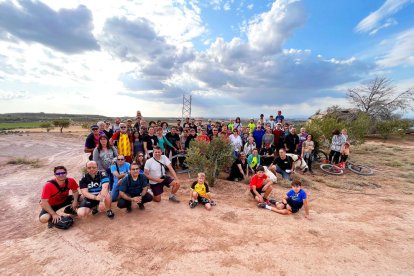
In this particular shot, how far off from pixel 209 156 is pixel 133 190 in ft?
10.7

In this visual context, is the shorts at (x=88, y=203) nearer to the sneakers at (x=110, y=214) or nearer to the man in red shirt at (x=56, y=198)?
the man in red shirt at (x=56, y=198)

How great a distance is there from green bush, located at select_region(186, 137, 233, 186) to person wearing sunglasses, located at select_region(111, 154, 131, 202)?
244 centimetres

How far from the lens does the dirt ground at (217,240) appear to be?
3.57 meters

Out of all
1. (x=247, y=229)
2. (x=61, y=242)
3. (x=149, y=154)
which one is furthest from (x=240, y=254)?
(x=149, y=154)

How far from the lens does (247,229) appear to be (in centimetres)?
475

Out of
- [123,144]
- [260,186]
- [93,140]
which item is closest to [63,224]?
[93,140]

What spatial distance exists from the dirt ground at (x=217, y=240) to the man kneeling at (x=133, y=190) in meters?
0.28

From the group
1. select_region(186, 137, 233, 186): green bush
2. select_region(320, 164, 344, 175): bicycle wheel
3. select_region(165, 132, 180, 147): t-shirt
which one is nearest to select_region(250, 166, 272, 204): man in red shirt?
select_region(186, 137, 233, 186): green bush

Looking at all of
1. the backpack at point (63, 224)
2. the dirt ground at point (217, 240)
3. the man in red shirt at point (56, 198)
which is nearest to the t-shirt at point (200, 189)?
the dirt ground at point (217, 240)

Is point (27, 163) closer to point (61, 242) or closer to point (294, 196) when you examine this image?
point (61, 242)

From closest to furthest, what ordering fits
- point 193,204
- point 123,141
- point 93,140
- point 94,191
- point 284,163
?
point 94,191
point 193,204
point 93,140
point 123,141
point 284,163

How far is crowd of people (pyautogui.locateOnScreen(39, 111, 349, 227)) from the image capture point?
4938 millimetres

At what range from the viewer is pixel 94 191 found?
16.7ft

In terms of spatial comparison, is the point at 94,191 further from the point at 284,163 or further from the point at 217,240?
the point at 284,163
